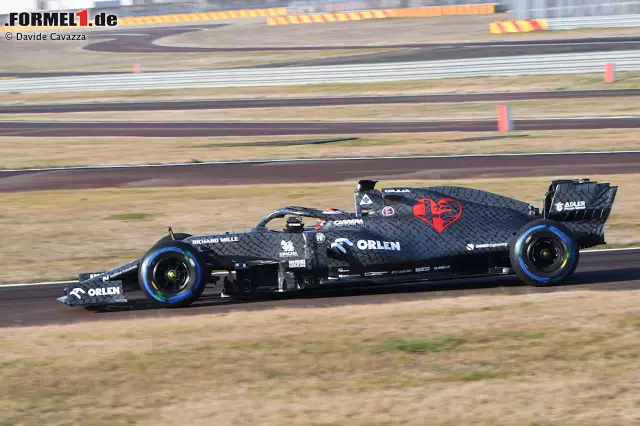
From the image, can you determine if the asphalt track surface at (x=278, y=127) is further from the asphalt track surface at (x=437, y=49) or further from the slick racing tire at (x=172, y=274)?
the slick racing tire at (x=172, y=274)

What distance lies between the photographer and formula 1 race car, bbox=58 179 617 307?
10.9m

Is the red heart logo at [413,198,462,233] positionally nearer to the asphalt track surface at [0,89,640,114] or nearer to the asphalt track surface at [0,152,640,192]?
the asphalt track surface at [0,152,640,192]

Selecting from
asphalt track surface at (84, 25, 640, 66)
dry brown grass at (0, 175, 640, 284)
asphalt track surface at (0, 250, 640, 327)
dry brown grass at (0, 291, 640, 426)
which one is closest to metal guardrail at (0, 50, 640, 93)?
asphalt track surface at (84, 25, 640, 66)

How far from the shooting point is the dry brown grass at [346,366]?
272 inches

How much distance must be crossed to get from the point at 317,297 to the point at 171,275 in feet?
5.58

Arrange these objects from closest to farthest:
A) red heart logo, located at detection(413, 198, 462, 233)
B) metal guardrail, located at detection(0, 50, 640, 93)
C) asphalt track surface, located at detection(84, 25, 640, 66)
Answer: red heart logo, located at detection(413, 198, 462, 233), metal guardrail, located at detection(0, 50, 640, 93), asphalt track surface, located at detection(84, 25, 640, 66)

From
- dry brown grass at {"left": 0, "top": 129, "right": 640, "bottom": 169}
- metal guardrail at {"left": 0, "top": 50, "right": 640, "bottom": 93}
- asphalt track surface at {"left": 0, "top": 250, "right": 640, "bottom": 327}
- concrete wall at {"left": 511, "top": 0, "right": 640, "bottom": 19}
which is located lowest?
asphalt track surface at {"left": 0, "top": 250, "right": 640, "bottom": 327}

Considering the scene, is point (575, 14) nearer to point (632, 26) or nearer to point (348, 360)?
point (632, 26)

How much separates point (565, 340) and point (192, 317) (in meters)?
3.88

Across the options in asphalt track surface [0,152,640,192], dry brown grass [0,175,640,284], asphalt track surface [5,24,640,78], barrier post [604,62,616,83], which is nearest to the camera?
dry brown grass [0,175,640,284]

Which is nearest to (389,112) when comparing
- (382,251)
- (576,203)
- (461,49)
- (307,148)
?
(307,148)

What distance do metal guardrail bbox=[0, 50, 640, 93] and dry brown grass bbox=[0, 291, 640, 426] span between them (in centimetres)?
3144

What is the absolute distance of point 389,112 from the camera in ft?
117

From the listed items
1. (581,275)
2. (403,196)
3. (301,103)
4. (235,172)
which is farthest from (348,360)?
(301,103)
